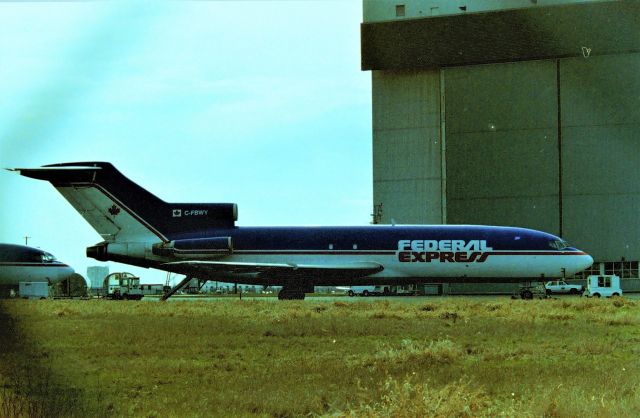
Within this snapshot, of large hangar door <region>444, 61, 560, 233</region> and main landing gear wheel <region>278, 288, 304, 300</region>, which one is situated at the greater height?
large hangar door <region>444, 61, 560, 233</region>

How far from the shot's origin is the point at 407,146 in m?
84.1

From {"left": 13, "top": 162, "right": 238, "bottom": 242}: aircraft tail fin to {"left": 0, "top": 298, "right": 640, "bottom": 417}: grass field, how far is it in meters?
18.3

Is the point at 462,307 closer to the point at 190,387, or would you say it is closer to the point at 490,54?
the point at 190,387

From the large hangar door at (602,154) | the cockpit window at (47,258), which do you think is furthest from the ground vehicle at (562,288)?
the cockpit window at (47,258)

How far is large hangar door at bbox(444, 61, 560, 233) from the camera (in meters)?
74.4

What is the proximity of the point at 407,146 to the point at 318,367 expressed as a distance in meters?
71.3

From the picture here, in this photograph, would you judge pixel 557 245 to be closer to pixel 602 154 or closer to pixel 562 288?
pixel 562 288

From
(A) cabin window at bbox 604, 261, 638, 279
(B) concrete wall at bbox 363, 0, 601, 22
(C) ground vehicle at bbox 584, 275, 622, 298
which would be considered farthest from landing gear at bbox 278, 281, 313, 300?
(B) concrete wall at bbox 363, 0, 601, 22

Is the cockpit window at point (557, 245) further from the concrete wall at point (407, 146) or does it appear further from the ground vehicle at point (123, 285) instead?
the concrete wall at point (407, 146)

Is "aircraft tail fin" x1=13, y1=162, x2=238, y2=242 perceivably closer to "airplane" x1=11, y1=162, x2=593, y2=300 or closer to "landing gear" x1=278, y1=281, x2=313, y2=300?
"airplane" x1=11, y1=162, x2=593, y2=300

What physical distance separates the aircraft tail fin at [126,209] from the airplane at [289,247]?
54 mm

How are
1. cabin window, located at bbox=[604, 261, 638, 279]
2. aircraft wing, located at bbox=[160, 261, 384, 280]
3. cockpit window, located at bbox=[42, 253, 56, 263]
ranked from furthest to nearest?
cabin window, located at bbox=[604, 261, 638, 279], cockpit window, located at bbox=[42, 253, 56, 263], aircraft wing, located at bbox=[160, 261, 384, 280]

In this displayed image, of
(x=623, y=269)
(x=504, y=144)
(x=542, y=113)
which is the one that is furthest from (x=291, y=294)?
(x=623, y=269)

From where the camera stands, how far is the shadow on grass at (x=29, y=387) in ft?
32.6
